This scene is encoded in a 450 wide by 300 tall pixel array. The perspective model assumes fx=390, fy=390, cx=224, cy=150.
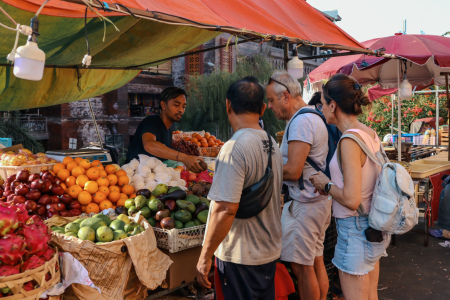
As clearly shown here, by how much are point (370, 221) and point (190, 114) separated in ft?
45.2

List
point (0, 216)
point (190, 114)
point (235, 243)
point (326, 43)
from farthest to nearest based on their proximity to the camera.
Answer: point (190, 114) → point (326, 43) → point (235, 243) → point (0, 216)

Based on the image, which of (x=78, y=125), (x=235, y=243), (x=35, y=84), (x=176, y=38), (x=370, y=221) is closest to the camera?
(x=235, y=243)

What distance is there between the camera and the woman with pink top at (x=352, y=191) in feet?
7.75

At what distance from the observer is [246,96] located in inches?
88.4

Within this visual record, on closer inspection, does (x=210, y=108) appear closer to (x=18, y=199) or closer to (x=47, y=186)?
(x=47, y=186)

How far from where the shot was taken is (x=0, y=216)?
2.11 metres

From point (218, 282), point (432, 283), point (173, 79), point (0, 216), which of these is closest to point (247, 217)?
point (218, 282)

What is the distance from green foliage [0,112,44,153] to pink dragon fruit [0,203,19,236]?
10210mm

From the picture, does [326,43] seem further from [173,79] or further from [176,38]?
[173,79]

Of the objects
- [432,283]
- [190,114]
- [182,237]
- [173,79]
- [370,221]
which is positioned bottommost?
[432,283]

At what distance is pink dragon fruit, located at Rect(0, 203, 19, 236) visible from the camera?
82.0 inches

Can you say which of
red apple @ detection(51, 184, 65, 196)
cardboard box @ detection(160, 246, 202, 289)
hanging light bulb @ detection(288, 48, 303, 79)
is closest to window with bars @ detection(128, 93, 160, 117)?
hanging light bulb @ detection(288, 48, 303, 79)

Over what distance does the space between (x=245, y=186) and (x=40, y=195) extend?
2057mm

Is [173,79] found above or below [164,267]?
above
